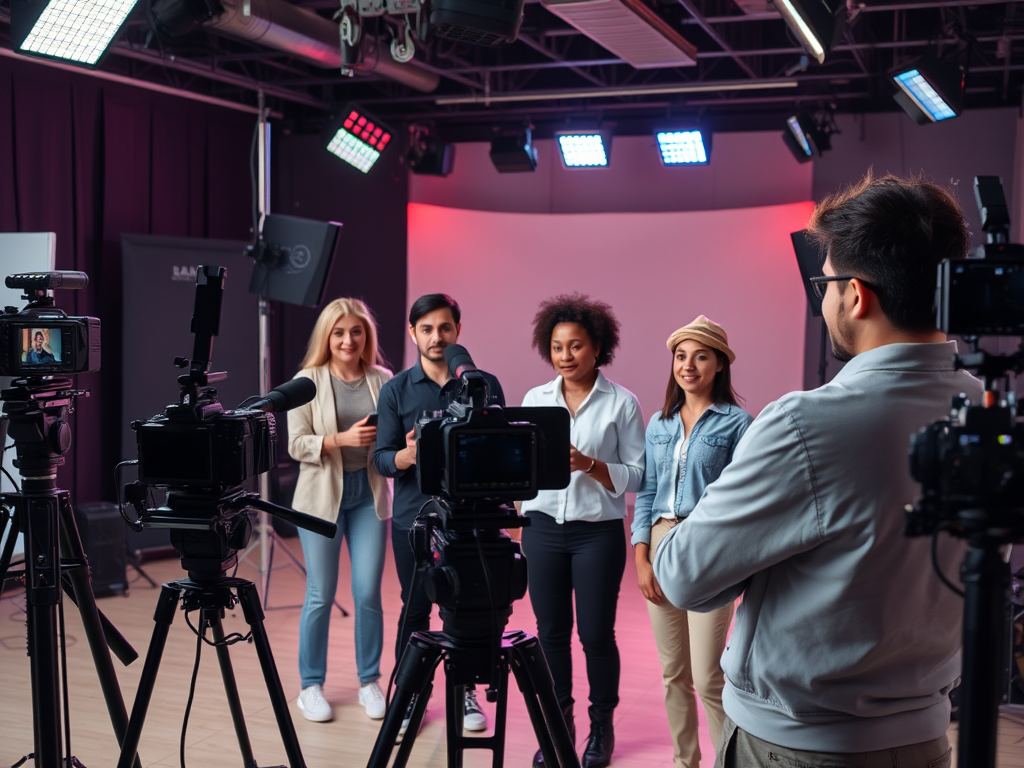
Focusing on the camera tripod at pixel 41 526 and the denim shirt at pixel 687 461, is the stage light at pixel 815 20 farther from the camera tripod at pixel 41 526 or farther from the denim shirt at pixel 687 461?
the camera tripod at pixel 41 526

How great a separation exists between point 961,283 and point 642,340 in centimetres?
696

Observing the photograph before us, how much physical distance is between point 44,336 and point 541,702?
154 cm

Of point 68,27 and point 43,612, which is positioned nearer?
point 43,612

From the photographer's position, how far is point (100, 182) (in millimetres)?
6496

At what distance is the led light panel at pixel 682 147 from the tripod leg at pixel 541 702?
19.3 ft

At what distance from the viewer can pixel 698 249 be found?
7.75 metres

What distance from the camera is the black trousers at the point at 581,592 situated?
10.2ft

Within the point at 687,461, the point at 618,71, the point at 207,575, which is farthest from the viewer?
the point at 618,71

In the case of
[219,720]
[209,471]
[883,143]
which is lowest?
[219,720]

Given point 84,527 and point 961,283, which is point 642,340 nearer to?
point 84,527

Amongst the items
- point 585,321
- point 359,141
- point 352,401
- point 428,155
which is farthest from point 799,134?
point 352,401

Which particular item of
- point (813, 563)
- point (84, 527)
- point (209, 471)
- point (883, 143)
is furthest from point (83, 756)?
point (883, 143)

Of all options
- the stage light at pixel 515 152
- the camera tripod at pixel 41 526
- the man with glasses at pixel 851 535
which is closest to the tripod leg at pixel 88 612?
the camera tripod at pixel 41 526

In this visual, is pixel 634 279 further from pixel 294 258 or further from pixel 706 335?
pixel 706 335
